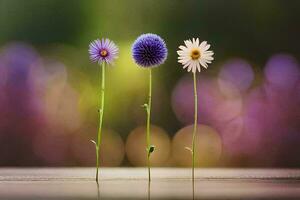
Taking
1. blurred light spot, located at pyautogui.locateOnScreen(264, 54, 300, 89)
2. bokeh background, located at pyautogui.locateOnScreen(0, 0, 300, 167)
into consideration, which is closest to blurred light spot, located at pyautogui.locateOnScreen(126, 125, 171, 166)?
bokeh background, located at pyautogui.locateOnScreen(0, 0, 300, 167)

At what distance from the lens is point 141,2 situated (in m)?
2.31

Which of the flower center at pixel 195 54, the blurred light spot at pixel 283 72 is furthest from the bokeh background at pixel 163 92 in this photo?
the flower center at pixel 195 54

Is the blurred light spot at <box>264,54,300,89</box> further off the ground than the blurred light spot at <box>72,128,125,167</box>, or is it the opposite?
the blurred light spot at <box>264,54,300,89</box>

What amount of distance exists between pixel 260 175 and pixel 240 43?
58cm

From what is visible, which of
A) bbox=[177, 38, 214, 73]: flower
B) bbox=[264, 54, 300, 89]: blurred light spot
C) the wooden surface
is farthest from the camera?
bbox=[264, 54, 300, 89]: blurred light spot

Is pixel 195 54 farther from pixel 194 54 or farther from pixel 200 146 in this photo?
pixel 200 146

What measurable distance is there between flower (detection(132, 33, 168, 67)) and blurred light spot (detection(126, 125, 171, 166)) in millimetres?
346

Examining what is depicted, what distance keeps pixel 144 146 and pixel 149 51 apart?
0.46 m

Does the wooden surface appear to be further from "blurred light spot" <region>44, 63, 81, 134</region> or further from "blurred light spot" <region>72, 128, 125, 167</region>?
"blurred light spot" <region>44, 63, 81, 134</region>

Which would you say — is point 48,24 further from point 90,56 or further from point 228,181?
point 228,181

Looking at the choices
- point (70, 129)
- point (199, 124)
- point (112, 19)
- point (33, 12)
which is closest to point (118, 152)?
point (70, 129)

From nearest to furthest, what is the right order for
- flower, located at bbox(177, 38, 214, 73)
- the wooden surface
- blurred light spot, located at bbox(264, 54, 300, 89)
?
1. the wooden surface
2. flower, located at bbox(177, 38, 214, 73)
3. blurred light spot, located at bbox(264, 54, 300, 89)

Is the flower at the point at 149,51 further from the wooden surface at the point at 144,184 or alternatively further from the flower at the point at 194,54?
the wooden surface at the point at 144,184

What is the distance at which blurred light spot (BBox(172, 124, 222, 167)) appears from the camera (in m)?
2.28
